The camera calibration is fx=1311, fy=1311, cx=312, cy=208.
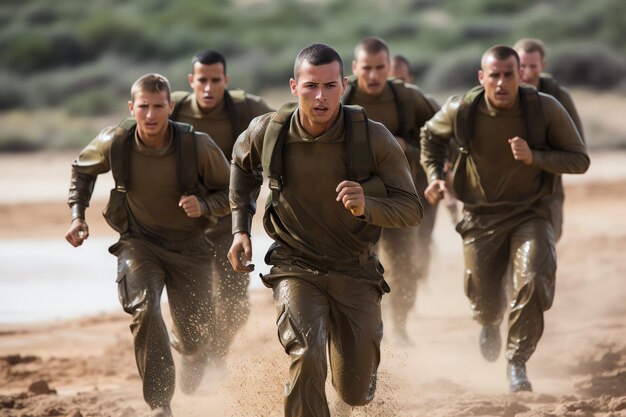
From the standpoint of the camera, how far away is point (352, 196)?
6105mm

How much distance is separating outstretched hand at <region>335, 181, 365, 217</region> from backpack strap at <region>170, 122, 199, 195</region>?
225cm

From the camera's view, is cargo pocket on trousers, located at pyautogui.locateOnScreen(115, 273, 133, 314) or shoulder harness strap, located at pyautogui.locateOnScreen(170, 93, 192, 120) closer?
cargo pocket on trousers, located at pyautogui.locateOnScreen(115, 273, 133, 314)

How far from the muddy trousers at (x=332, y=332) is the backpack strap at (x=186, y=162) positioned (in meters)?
1.69

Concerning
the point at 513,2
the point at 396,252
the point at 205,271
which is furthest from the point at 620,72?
the point at 205,271

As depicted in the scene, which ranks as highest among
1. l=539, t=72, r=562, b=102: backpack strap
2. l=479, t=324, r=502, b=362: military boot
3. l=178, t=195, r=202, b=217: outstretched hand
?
l=539, t=72, r=562, b=102: backpack strap

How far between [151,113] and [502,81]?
7.70 ft

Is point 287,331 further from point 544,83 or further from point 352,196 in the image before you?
point 544,83

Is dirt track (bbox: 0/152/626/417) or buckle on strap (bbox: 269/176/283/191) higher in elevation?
buckle on strap (bbox: 269/176/283/191)

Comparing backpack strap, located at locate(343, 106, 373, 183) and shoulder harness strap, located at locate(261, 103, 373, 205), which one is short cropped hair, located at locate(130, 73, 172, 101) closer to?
shoulder harness strap, located at locate(261, 103, 373, 205)

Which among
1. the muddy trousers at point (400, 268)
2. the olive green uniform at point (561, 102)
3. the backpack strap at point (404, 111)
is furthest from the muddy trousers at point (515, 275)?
the backpack strap at point (404, 111)

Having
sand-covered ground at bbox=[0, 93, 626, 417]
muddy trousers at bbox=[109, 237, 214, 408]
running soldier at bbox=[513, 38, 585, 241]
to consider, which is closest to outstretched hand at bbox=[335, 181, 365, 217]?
sand-covered ground at bbox=[0, 93, 626, 417]

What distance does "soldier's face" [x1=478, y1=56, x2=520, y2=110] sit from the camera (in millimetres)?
8719

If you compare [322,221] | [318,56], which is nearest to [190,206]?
[322,221]

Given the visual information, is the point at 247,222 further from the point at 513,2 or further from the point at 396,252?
the point at 513,2
